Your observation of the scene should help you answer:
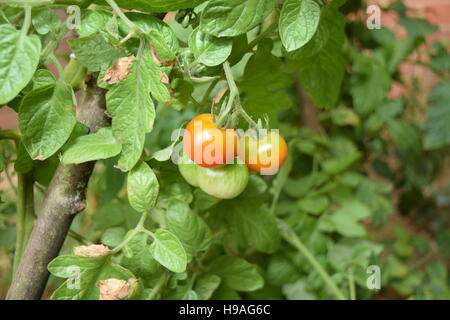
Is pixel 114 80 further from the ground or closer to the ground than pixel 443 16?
further from the ground

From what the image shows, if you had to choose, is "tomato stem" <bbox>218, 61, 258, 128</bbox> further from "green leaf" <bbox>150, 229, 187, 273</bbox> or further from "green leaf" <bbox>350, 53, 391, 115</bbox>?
"green leaf" <bbox>350, 53, 391, 115</bbox>

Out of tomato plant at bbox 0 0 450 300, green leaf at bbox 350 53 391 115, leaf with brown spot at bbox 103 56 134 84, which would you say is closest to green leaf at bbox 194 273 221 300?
tomato plant at bbox 0 0 450 300

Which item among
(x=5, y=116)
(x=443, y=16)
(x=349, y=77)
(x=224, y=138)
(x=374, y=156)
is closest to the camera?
(x=224, y=138)

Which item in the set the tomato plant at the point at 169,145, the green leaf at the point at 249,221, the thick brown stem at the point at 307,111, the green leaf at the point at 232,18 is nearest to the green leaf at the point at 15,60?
the tomato plant at the point at 169,145

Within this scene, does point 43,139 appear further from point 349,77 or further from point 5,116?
point 5,116

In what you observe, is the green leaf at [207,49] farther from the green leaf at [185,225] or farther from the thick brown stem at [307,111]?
the thick brown stem at [307,111]
